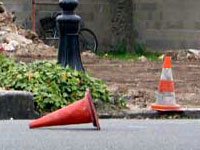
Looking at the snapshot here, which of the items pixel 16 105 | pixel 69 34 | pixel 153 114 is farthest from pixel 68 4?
pixel 153 114

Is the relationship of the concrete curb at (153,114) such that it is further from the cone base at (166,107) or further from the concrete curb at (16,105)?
the concrete curb at (16,105)

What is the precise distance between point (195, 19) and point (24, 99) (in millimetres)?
14372

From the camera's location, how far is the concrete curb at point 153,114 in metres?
11.0

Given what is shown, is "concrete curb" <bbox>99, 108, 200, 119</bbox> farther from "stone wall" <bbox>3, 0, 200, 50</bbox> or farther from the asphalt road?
"stone wall" <bbox>3, 0, 200, 50</bbox>

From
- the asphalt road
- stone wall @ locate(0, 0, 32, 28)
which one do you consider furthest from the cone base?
stone wall @ locate(0, 0, 32, 28)

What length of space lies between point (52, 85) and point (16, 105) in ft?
2.58

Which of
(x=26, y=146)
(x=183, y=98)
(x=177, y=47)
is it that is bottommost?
(x=177, y=47)

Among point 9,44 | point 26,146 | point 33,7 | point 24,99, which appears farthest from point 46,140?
point 33,7

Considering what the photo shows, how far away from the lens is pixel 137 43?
24.2 meters

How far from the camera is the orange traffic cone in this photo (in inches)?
350

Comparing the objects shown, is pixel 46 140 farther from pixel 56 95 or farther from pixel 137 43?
pixel 137 43

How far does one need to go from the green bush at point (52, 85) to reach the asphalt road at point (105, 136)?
2.90ft

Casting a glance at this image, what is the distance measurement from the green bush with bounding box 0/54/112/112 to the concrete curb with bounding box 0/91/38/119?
268 millimetres

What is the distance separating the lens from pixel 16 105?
1056 centimetres
